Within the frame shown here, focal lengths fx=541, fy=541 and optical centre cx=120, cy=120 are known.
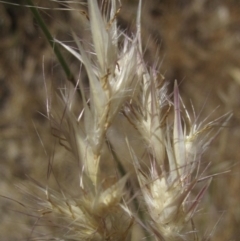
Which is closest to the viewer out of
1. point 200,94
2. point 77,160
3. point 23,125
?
point 77,160

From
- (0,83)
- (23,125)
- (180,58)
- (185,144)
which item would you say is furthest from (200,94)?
(185,144)

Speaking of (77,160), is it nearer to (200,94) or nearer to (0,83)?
(200,94)

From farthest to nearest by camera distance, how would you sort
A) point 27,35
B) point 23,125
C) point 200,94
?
1. point 27,35
2. point 23,125
3. point 200,94

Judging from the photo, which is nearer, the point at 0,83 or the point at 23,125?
the point at 23,125

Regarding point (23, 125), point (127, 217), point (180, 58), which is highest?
point (127, 217)

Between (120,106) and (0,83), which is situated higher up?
(120,106)

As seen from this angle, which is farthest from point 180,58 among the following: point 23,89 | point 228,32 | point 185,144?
point 185,144
